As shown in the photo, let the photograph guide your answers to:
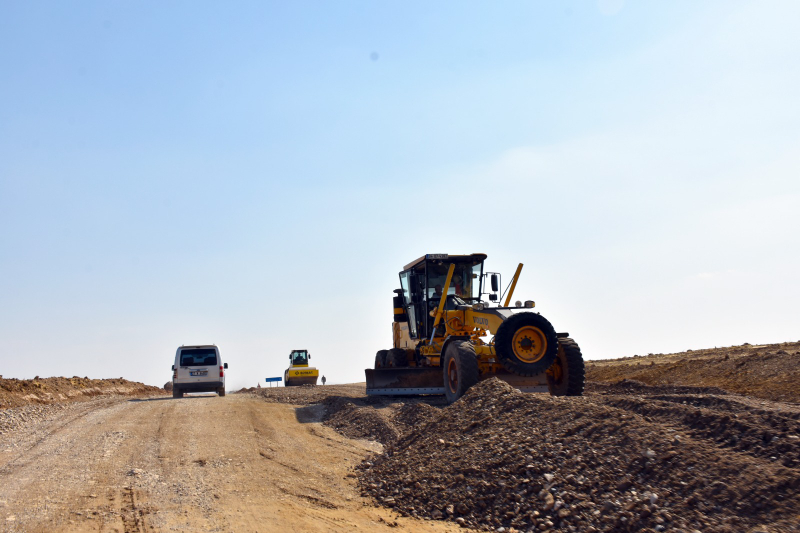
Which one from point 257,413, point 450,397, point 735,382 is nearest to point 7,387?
point 257,413

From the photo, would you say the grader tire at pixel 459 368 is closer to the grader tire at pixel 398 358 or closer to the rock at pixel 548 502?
the grader tire at pixel 398 358

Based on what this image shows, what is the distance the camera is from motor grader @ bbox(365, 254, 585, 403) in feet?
46.2

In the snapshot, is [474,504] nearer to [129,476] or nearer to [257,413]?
[129,476]

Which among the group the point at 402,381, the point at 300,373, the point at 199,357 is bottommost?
the point at 402,381

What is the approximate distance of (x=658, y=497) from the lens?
19.2ft

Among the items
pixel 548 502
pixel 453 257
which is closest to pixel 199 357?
pixel 453 257

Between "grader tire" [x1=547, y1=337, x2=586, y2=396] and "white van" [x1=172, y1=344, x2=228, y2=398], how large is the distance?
43.7ft

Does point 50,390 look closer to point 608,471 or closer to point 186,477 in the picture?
point 186,477

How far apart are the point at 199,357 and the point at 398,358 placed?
8382mm

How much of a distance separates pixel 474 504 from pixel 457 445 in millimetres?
1878

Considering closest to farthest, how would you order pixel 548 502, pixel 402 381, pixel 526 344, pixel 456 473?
1. pixel 548 502
2. pixel 456 473
3. pixel 526 344
4. pixel 402 381

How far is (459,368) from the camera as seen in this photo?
Result: 14164 mm

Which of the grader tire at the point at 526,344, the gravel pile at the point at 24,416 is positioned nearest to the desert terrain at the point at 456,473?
the gravel pile at the point at 24,416

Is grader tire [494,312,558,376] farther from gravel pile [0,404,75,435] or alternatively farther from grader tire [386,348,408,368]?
gravel pile [0,404,75,435]
